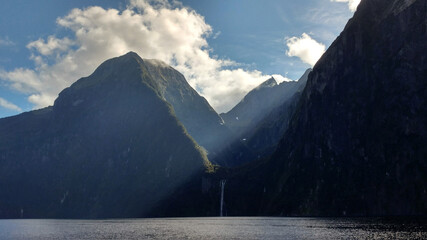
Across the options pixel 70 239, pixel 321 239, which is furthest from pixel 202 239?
pixel 70 239

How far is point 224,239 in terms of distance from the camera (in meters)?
103

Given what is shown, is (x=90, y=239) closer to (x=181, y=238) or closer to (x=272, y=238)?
(x=181, y=238)

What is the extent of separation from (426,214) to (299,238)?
130m

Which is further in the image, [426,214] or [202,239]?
[426,214]

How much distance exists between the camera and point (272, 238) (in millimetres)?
101312

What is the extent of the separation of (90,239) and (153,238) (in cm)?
1834

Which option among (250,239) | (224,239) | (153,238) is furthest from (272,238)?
(153,238)

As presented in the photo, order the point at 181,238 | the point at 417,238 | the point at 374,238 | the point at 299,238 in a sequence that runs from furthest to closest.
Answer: the point at 181,238, the point at 299,238, the point at 374,238, the point at 417,238

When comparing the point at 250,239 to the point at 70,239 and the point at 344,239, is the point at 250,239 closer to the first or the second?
the point at 344,239

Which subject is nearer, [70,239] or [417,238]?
[417,238]

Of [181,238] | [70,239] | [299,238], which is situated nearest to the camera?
[299,238]

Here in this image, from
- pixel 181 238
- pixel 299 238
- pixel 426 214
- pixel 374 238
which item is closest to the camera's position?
pixel 374 238

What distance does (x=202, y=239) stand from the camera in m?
104

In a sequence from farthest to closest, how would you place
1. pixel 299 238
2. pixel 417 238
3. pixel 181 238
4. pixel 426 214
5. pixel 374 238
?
pixel 426 214 → pixel 181 238 → pixel 299 238 → pixel 374 238 → pixel 417 238
